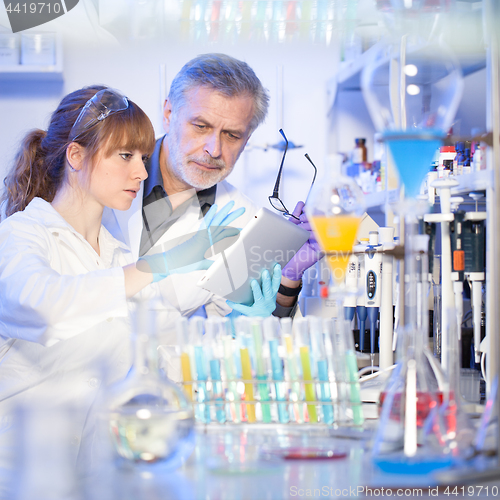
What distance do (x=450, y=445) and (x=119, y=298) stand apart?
1058 mm

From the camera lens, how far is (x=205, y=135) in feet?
7.14

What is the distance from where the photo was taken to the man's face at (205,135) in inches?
85.6

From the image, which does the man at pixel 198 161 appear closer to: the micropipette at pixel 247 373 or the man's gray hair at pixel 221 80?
the man's gray hair at pixel 221 80

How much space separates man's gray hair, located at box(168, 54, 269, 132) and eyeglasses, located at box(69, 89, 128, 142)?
439 mm

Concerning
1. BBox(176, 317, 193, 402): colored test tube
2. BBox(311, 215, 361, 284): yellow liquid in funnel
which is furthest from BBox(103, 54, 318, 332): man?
BBox(311, 215, 361, 284): yellow liquid in funnel

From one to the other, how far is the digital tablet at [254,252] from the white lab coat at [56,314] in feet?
0.91

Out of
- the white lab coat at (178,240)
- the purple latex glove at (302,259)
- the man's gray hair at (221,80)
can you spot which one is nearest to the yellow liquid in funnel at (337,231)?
the white lab coat at (178,240)

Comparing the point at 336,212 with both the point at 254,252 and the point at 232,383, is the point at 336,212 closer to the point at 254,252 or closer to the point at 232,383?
the point at 232,383

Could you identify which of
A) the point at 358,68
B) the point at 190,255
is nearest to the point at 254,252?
the point at 190,255

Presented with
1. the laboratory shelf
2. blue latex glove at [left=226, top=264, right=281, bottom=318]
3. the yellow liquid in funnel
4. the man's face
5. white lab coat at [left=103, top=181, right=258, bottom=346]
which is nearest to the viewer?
the yellow liquid in funnel

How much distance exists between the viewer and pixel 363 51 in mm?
2359

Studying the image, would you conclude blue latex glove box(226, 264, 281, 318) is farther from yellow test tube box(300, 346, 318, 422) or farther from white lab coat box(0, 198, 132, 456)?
yellow test tube box(300, 346, 318, 422)

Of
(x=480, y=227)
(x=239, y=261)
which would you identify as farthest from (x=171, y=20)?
(x=480, y=227)

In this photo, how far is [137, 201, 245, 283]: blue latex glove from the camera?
1.63 meters
